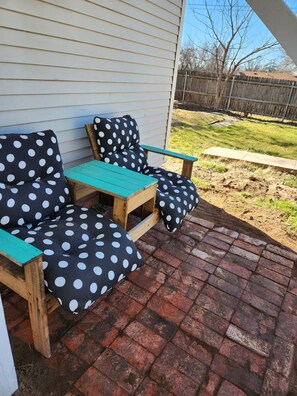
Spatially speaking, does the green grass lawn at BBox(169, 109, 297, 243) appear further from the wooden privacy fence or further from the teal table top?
the teal table top

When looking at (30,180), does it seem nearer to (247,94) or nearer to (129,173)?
(129,173)

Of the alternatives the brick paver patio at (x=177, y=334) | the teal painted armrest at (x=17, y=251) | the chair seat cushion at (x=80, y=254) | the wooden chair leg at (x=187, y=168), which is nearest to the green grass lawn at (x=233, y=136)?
the wooden chair leg at (x=187, y=168)

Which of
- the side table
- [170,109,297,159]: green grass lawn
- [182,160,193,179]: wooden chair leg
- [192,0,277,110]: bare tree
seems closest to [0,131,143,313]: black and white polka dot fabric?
the side table

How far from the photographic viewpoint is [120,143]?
2.49 meters

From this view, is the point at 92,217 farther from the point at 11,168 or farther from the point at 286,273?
the point at 286,273

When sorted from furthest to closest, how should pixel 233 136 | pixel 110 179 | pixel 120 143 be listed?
pixel 233 136
pixel 120 143
pixel 110 179

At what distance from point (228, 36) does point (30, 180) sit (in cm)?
1161

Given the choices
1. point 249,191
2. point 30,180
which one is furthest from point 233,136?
point 30,180

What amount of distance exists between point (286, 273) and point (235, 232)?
604mm

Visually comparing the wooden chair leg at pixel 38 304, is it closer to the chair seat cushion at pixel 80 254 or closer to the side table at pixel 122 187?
the chair seat cushion at pixel 80 254

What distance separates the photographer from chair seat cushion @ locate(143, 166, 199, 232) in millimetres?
2096

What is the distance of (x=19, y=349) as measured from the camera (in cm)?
137

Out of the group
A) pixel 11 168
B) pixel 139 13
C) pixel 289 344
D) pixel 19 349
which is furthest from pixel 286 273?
pixel 139 13

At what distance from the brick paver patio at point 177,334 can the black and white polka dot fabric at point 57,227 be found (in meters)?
0.32
